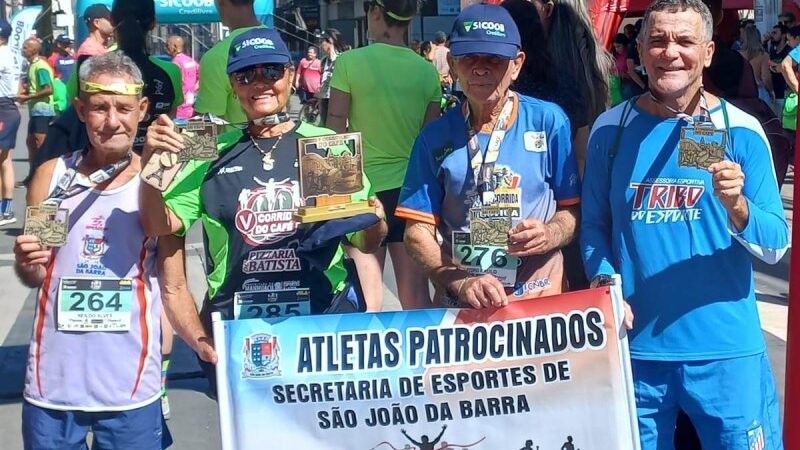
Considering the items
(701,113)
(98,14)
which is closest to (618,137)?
(701,113)

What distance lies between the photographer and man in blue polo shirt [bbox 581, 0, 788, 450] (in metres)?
3.20

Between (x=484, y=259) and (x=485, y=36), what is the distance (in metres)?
0.71

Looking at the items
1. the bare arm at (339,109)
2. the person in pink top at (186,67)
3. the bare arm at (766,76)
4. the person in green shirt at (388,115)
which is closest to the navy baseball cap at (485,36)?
the person in green shirt at (388,115)

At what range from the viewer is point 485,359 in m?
3.33

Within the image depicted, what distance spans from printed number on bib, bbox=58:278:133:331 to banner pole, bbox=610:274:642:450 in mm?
1519

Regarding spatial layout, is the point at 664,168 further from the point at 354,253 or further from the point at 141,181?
the point at 354,253

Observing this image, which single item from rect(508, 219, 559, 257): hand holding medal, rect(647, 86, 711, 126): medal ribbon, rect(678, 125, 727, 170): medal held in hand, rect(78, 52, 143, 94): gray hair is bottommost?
rect(508, 219, 559, 257): hand holding medal

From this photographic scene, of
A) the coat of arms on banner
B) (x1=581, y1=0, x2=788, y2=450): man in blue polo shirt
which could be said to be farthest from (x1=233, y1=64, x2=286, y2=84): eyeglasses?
(x1=581, y1=0, x2=788, y2=450): man in blue polo shirt

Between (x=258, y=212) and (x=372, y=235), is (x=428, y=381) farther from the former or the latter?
(x=258, y=212)

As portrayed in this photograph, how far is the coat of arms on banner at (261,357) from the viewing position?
329 centimetres

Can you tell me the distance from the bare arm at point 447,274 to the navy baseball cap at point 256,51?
694 millimetres

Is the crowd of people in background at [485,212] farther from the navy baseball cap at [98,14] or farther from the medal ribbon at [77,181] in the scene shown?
the navy baseball cap at [98,14]

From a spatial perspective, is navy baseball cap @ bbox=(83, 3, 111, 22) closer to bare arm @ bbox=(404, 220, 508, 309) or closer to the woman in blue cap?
the woman in blue cap

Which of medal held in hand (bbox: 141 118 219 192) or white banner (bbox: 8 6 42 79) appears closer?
medal held in hand (bbox: 141 118 219 192)
